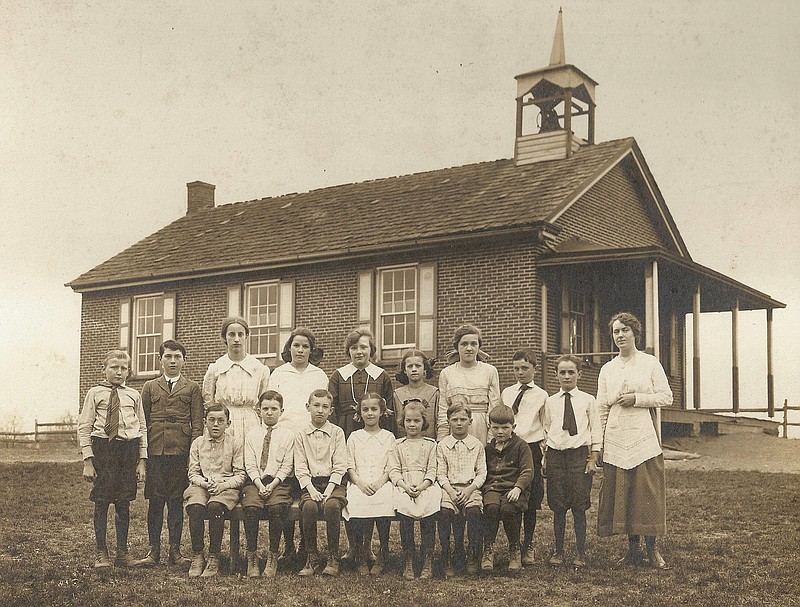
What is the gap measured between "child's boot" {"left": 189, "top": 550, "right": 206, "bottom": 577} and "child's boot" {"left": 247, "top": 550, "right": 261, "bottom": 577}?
0.38m

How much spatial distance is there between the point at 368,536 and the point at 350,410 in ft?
3.75

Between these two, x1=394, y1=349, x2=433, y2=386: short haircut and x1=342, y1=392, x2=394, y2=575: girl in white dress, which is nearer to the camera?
x1=342, y1=392, x2=394, y2=575: girl in white dress

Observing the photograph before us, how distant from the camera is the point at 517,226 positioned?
14211mm

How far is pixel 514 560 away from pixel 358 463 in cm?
144

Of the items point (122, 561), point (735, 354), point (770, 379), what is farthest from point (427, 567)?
point (770, 379)

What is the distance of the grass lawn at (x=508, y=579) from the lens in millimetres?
6582

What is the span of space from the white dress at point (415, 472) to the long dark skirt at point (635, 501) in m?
A: 1.38

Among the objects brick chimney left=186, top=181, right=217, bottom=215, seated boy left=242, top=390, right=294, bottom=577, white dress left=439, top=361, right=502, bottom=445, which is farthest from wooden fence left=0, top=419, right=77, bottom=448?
white dress left=439, top=361, right=502, bottom=445

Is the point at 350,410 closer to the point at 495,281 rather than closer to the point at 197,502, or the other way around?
the point at 197,502

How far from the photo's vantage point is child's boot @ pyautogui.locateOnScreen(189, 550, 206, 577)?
7.23 metres

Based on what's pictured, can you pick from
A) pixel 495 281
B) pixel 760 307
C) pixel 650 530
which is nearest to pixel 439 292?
pixel 495 281

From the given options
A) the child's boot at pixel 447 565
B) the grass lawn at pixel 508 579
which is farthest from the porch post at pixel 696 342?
the child's boot at pixel 447 565

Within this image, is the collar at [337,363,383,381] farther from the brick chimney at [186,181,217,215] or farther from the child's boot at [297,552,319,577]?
the brick chimney at [186,181,217,215]

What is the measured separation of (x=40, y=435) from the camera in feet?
72.0
